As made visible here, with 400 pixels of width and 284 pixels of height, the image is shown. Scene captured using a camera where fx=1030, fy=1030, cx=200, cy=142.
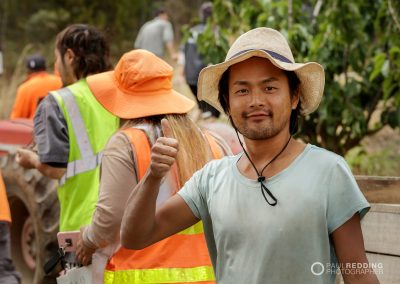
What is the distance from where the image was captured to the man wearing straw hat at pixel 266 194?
3068 mm

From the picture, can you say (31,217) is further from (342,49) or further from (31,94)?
(31,94)

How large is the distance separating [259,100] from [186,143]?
1157mm

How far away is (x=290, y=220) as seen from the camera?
3076mm

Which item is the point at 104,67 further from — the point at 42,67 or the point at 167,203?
the point at 42,67

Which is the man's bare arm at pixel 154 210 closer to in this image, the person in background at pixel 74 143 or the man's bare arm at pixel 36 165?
the person in background at pixel 74 143

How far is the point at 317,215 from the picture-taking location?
10.0 feet

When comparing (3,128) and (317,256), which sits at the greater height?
(317,256)

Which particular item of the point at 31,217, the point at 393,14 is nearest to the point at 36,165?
the point at 31,217

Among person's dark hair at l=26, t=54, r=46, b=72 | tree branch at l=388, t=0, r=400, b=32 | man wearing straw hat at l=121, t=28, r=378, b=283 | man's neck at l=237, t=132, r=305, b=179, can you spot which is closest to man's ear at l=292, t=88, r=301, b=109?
man wearing straw hat at l=121, t=28, r=378, b=283

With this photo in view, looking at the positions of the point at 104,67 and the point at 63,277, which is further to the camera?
the point at 104,67

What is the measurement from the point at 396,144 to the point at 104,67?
21.4 feet

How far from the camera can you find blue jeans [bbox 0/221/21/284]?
4246mm

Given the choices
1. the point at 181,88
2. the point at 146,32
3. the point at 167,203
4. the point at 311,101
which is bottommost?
the point at 181,88

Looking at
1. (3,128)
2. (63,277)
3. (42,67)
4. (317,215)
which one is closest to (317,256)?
(317,215)
